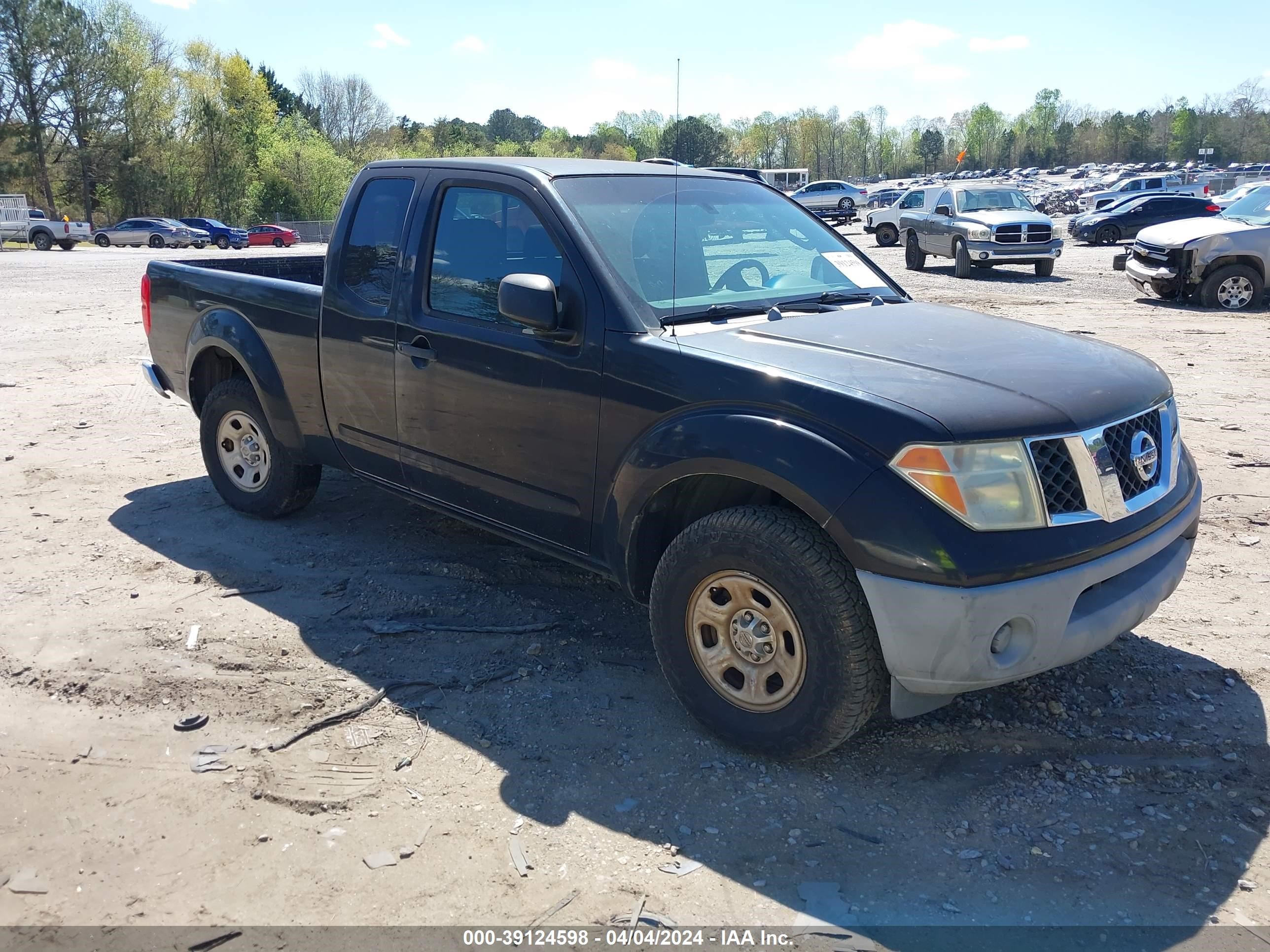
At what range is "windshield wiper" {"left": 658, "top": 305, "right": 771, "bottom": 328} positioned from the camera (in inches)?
148

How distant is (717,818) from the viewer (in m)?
Answer: 3.17

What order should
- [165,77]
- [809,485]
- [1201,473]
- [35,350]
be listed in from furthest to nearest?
[165,77], [35,350], [1201,473], [809,485]

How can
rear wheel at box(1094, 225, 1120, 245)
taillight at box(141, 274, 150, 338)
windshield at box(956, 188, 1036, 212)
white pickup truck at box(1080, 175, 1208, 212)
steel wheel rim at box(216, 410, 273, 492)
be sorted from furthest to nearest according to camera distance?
white pickup truck at box(1080, 175, 1208, 212)
rear wheel at box(1094, 225, 1120, 245)
windshield at box(956, 188, 1036, 212)
taillight at box(141, 274, 150, 338)
steel wheel rim at box(216, 410, 273, 492)

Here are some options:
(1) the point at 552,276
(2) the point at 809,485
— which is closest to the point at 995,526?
(2) the point at 809,485

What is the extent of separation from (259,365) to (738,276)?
270 cm

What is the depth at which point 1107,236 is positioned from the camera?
3241 centimetres

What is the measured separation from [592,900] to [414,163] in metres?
3.34

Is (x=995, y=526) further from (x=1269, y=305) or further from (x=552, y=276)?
(x=1269, y=305)

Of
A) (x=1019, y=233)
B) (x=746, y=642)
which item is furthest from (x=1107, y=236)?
(x=746, y=642)

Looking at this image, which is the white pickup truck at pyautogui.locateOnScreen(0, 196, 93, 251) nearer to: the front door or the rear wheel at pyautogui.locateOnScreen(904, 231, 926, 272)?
Answer: the rear wheel at pyautogui.locateOnScreen(904, 231, 926, 272)

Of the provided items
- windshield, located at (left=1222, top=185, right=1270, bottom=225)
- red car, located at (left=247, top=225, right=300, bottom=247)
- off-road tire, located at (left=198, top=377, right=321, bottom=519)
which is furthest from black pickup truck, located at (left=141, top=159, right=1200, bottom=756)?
red car, located at (left=247, top=225, right=300, bottom=247)

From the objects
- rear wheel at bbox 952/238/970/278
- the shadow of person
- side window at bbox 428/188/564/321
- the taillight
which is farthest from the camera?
rear wheel at bbox 952/238/970/278

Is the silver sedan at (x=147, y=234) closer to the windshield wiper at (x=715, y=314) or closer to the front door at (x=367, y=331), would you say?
the front door at (x=367, y=331)

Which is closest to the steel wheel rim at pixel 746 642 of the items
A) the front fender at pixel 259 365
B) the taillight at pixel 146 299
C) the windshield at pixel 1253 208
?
the front fender at pixel 259 365
